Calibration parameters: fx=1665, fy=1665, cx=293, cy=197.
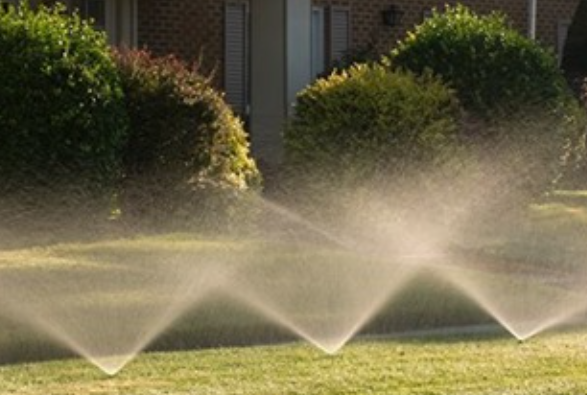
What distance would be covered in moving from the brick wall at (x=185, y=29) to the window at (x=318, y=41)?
1573 millimetres

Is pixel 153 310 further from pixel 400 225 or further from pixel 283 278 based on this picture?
pixel 400 225

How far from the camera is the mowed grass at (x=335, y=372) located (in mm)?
8977

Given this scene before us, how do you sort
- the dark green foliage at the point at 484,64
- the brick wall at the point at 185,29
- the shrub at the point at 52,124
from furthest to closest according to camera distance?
the brick wall at the point at 185,29 → the dark green foliage at the point at 484,64 → the shrub at the point at 52,124

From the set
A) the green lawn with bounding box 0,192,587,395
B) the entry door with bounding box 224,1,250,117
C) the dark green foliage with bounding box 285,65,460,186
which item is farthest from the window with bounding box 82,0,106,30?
the green lawn with bounding box 0,192,587,395

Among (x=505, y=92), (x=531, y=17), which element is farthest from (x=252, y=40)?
(x=531, y=17)

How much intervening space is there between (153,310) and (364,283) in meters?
2.24

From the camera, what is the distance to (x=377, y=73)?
55.9 feet

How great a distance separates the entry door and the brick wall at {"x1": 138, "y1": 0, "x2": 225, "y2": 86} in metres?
0.12

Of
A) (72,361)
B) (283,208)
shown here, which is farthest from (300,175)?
(72,361)

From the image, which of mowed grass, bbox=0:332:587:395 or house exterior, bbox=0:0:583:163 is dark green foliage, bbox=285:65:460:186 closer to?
house exterior, bbox=0:0:583:163

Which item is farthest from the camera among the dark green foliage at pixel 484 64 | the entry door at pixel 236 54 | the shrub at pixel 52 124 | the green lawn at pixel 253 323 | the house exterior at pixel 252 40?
the entry door at pixel 236 54

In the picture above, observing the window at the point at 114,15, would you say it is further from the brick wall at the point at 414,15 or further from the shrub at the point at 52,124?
the shrub at the point at 52,124

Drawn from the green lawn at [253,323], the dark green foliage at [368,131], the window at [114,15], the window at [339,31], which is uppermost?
the window at [114,15]

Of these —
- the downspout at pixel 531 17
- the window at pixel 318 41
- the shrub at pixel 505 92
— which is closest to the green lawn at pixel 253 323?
the shrub at pixel 505 92
